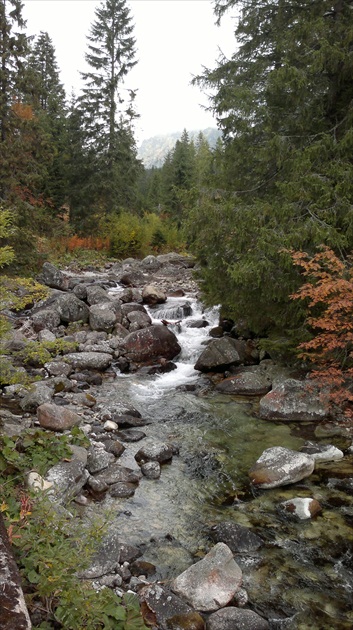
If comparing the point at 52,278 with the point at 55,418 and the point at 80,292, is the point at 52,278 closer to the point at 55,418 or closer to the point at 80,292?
the point at 80,292

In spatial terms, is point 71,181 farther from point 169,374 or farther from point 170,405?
point 170,405

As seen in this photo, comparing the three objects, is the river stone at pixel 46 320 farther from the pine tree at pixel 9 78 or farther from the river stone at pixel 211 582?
the river stone at pixel 211 582

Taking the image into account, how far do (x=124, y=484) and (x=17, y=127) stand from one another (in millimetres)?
14191

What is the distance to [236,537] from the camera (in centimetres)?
510

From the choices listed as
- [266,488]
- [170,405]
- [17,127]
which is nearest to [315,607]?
[266,488]

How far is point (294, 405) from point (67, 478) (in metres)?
4.97

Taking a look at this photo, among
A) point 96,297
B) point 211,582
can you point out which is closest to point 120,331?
point 96,297

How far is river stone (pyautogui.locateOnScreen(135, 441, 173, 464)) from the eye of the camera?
6.91 metres

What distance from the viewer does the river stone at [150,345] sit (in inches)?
485

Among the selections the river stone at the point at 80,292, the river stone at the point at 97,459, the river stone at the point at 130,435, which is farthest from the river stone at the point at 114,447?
the river stone at the point at 80,292

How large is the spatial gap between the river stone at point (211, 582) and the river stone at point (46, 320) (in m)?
10.1

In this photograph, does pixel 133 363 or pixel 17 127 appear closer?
pixel 133 363

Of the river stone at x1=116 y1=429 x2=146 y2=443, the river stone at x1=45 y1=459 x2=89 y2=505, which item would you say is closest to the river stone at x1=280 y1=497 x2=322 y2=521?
the river stone at x1=45 y1=459 x2=89 y2=505

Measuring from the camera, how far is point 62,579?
125 inches
